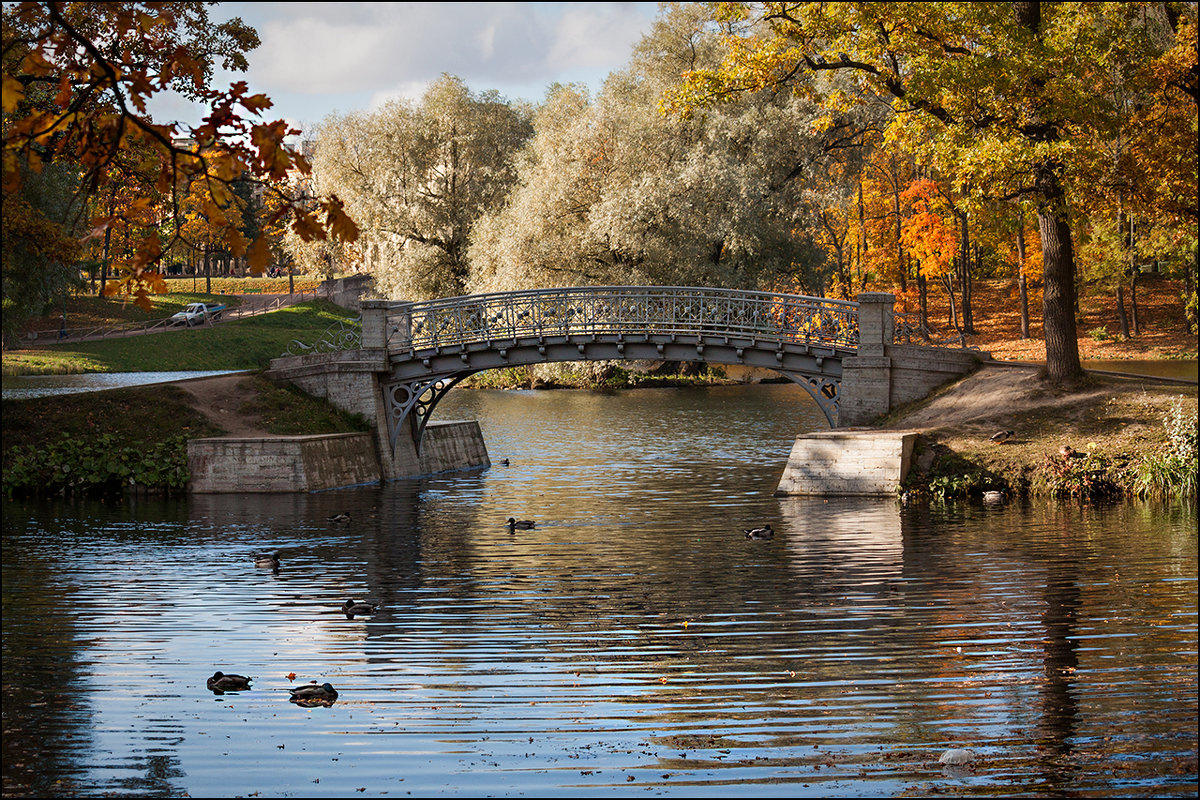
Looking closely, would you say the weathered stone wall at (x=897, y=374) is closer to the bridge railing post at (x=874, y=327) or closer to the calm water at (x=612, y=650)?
the bridge railing post at (x=874, y=327)

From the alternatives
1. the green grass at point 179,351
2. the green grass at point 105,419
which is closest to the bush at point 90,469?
the green grass at point 105,419

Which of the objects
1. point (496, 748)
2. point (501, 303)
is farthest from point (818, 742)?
point (501, 303)

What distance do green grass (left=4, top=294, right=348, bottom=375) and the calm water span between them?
3696 cm

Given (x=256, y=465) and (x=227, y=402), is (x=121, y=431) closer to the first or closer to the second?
(x=227, y=402)

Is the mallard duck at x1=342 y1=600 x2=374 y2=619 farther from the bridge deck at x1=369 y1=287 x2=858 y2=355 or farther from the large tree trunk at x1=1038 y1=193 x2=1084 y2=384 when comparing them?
the large tree trunk at x1=1038 y1=193 x2=1084 y2=384

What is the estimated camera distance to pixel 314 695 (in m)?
9.59

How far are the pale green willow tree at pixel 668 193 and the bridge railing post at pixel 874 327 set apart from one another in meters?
18.0

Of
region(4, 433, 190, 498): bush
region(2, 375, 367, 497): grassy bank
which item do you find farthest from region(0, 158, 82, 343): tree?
region(4, 433, 190, 498): bush

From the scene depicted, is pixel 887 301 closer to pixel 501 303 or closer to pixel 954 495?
pixel 954 495

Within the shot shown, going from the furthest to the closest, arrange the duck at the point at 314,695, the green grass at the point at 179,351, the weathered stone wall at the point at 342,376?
the green grass at the point at 179,351 < the weathered stone wall at the point at 342,376 < the duck at the point at 314,695

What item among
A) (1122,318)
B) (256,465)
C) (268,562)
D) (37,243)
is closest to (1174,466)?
(268,562)

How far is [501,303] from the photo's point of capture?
28672mm

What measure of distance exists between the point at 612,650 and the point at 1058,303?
16.0 meters

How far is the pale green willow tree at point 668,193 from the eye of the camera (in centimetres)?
4319
